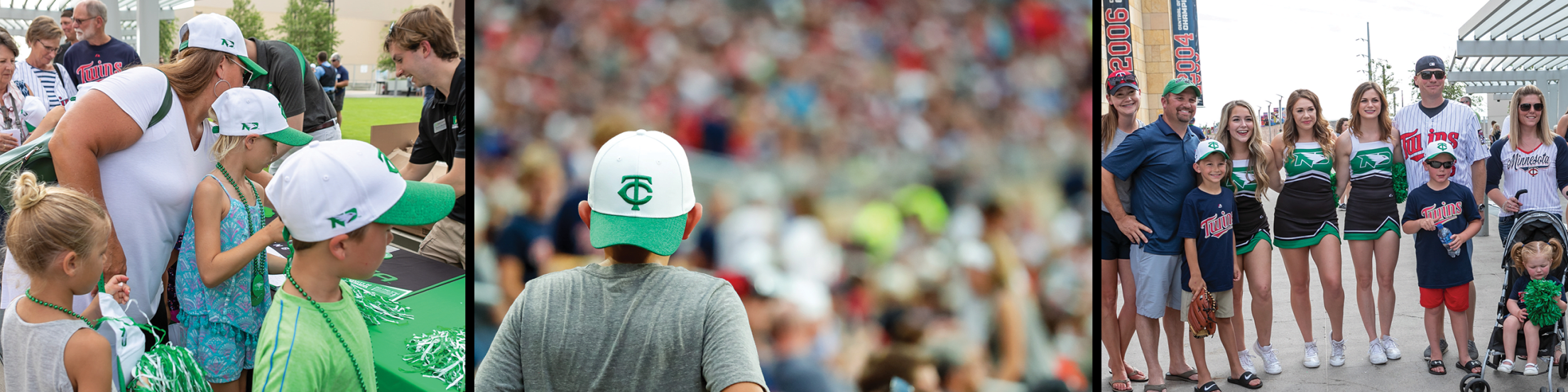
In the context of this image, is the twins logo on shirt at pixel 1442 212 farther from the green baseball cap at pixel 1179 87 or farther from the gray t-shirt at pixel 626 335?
the gray t-shirt at pixel 626 335

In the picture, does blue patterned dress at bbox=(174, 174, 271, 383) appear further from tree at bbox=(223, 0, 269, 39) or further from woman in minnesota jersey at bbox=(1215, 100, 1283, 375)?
tree at bbox=(223, 0, 269, 39)

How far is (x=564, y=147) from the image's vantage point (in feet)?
5.88

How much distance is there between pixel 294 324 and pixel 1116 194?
91.8 inches

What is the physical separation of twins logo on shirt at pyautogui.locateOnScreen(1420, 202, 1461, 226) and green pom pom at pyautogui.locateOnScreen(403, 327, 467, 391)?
10.1 ft

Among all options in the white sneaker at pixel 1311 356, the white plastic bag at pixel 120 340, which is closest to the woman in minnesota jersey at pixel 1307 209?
the white sneaker at pixel 1311 356

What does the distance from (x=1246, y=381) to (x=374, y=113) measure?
53.5 feet

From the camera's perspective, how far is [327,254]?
134cm

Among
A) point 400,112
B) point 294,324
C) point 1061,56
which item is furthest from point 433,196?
point 400,112

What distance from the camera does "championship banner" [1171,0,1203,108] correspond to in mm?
5364

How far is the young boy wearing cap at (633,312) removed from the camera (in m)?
1.01

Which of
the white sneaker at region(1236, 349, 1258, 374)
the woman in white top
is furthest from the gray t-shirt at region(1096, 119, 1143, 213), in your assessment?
the woman in white top

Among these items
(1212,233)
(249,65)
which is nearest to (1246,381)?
(1212,233)

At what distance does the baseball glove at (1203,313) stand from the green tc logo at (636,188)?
2242 mm

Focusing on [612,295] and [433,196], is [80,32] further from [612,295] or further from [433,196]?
[612,295]
